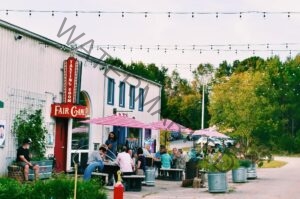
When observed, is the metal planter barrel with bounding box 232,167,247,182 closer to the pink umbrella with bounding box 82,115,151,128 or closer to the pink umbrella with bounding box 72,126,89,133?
the pink umbrella with bounding box 82,115,151,128

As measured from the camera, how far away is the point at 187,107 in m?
86.7

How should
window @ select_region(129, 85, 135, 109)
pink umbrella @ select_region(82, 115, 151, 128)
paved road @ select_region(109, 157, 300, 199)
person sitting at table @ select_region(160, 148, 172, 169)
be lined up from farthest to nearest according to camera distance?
window @ select_region(129, 85, 135, 109)
person sitting at table @ select_region(160, 148, 172, 169)
pink umbrella @ select_region(82, 115, 151, 128)
paved road @ select_region(109, 157, 300, 199)

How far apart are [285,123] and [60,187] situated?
2846 inches

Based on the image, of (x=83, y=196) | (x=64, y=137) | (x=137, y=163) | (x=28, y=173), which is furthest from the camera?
(x=64, y=137)

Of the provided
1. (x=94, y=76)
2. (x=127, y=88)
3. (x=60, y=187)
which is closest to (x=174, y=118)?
(x=127, y=88)

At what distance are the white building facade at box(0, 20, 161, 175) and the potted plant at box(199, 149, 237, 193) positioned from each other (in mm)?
6481

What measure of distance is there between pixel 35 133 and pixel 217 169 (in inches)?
260

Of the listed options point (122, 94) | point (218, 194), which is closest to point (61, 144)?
point (218, 194)

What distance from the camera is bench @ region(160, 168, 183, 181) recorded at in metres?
26.6

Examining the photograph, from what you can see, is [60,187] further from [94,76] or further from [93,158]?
[94,76]

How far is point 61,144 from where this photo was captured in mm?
25406

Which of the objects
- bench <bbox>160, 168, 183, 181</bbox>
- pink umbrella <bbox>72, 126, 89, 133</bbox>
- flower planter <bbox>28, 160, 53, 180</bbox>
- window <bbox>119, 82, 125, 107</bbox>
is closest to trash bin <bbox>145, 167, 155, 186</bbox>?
flower planter <bbox>28, 160, 53, 180</bbox>

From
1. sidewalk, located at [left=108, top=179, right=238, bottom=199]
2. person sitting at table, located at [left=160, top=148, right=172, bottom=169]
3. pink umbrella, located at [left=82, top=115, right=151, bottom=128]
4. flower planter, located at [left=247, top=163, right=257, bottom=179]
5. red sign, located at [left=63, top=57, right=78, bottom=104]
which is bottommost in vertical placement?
sidewalk, located at [left=108, top=179, right=238, bottom=199]

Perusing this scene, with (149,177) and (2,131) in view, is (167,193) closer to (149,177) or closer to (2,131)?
(149,177)
